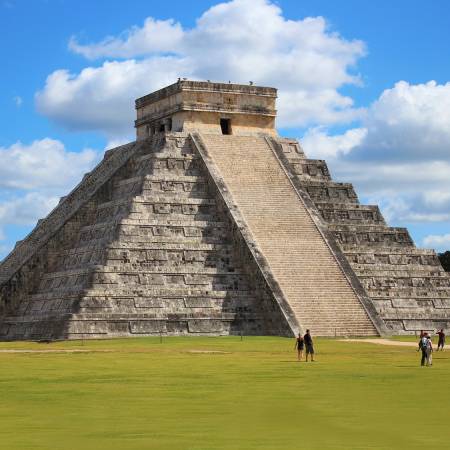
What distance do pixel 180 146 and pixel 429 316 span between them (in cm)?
1237

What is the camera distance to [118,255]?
4359 centimetres

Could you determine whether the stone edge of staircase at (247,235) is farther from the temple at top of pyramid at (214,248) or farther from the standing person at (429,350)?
the standing person at (429,350)

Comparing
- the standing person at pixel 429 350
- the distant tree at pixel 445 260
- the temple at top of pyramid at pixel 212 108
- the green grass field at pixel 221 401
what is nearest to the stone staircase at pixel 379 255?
the temple at top of pyramid at pixel 212 108

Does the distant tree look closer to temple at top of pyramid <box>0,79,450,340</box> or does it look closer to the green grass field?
temple at top of pyramid <box>0,79,450,340</box>

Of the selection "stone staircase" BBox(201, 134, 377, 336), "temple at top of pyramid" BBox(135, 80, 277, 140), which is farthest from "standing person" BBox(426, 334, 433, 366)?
"temple at top of pyramid" BBox(135, 80, 277, 140)

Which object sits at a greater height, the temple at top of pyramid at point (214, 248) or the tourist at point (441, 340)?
the temple at top of pyramid at point (214, 248)

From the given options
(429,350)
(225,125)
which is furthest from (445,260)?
(429,350)

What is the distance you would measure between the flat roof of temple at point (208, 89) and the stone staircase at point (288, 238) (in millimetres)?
2046

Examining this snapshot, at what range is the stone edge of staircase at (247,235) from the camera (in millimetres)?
42312

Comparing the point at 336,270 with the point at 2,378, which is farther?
the point at 336,270

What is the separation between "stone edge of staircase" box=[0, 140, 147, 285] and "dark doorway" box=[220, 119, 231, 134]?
3.49 meters

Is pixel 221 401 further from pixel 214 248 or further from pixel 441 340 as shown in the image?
pixel 214 248

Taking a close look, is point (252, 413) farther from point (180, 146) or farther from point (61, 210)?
point (61, 210)

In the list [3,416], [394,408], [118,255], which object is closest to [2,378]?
[3,416]
